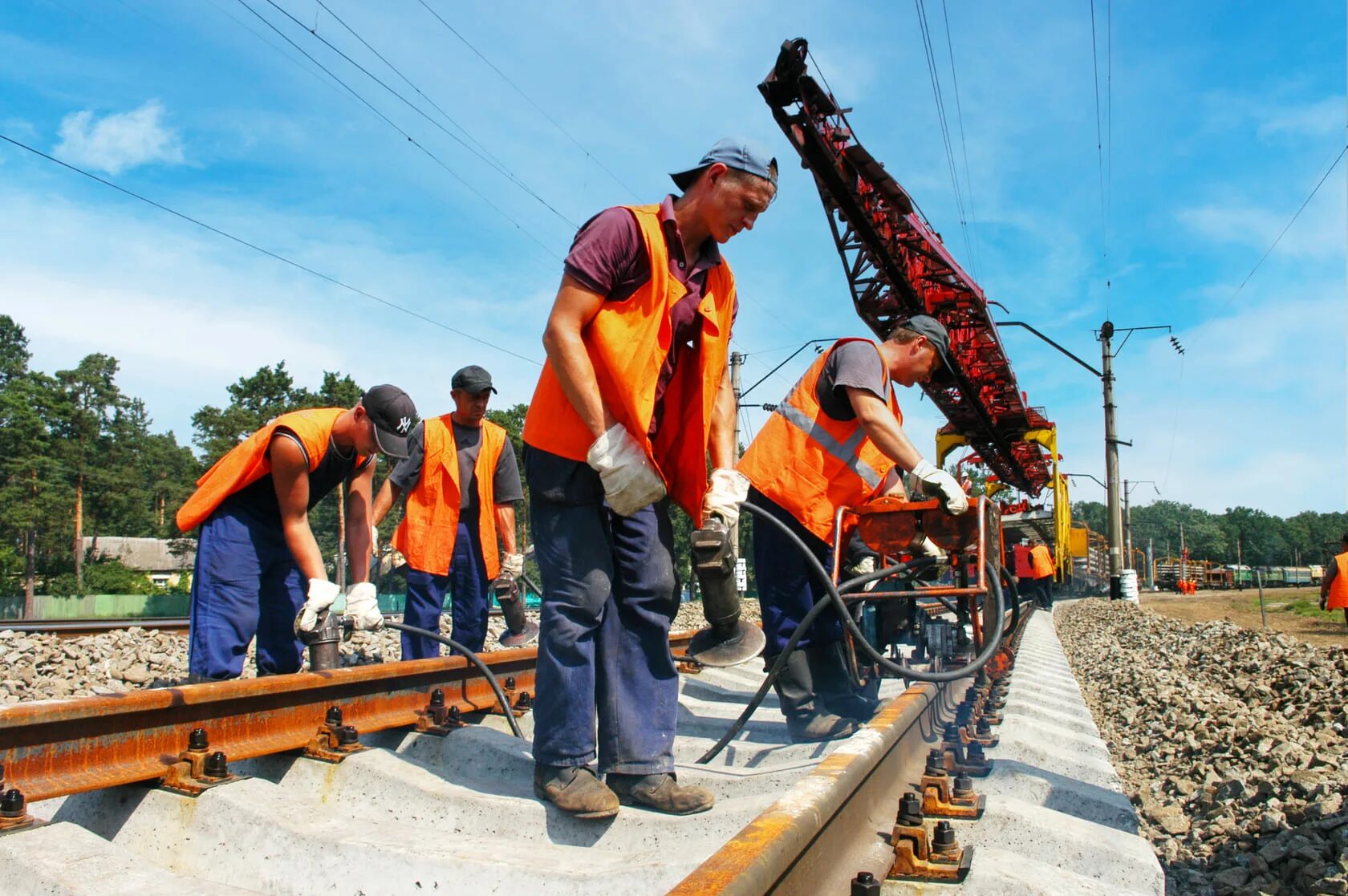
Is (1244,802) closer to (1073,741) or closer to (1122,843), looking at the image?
(1073,741)

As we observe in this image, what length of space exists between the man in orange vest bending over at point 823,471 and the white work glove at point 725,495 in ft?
3.23

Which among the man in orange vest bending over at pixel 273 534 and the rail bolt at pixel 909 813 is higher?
the man in orange vest bending over at pixel 273 534

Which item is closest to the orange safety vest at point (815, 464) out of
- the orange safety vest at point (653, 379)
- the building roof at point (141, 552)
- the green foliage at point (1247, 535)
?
the orange safety vest at point (653, 379)

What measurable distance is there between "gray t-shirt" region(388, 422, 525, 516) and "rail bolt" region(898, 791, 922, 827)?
301 centimetres

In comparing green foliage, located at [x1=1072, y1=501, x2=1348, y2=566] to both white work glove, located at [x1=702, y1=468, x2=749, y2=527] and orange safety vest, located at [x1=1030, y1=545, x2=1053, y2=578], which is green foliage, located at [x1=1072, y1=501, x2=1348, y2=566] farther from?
white work glove, located at [x1=702, y1=468, x2=749, y2=527]

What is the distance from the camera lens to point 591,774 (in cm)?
221

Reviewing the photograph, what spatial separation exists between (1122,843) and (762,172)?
183 centimetres

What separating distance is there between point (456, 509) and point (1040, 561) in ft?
48.1

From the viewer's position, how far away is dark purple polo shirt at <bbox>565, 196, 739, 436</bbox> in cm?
232

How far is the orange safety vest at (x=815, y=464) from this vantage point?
3773 mm

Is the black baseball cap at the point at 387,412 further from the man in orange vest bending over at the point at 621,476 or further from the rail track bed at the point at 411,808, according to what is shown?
the man in orange vest bending over at the point at 621,476

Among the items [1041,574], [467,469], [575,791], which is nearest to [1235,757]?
[575,791]

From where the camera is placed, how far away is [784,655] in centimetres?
314

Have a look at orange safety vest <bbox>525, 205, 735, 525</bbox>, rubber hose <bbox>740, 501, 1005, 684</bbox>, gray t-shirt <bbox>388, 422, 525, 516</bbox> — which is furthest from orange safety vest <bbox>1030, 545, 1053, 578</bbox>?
orange safety vest <bbox>525, 205, 735, 525</bbox>
